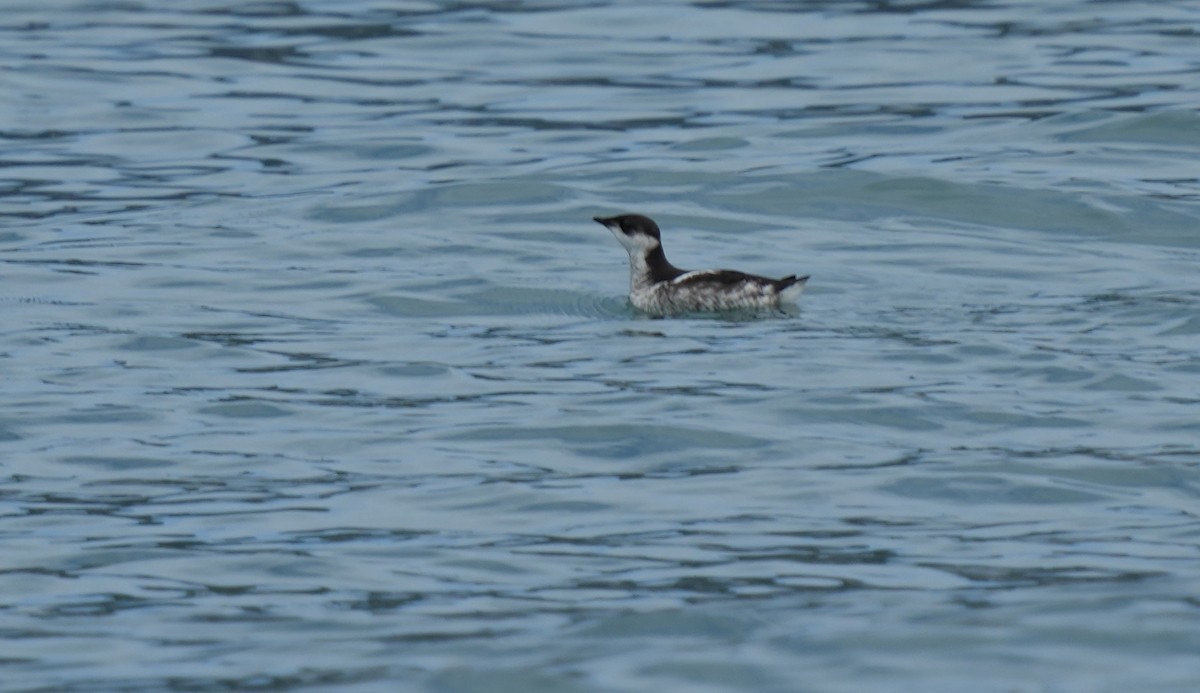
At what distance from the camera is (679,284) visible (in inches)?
608

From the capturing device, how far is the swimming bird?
14.8m

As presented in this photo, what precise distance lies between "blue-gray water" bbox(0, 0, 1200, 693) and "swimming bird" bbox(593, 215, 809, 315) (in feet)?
0.76

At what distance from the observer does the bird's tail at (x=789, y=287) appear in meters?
14.7

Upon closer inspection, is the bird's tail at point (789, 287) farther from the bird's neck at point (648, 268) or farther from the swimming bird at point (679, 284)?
the bird's neck at point (648, 268)

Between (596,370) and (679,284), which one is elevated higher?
(679,284)

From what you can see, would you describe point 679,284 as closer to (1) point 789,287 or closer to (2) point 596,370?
(1) point 789,287

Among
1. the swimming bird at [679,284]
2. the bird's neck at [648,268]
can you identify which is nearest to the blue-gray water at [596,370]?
the swimming bird at [679,284]

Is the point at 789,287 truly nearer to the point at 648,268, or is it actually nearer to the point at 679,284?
the point at 679,284

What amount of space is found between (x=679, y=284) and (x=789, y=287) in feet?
3.26

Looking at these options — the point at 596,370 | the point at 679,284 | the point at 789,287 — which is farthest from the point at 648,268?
the point at 596,370

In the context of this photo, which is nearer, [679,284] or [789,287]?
[789,287]

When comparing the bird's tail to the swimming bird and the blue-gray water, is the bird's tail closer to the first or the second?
the swimming bird

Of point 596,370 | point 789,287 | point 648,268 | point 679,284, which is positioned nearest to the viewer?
point 596,370

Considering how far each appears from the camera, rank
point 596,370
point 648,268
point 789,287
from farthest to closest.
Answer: point 648,268, point 789,287, point 596,370
